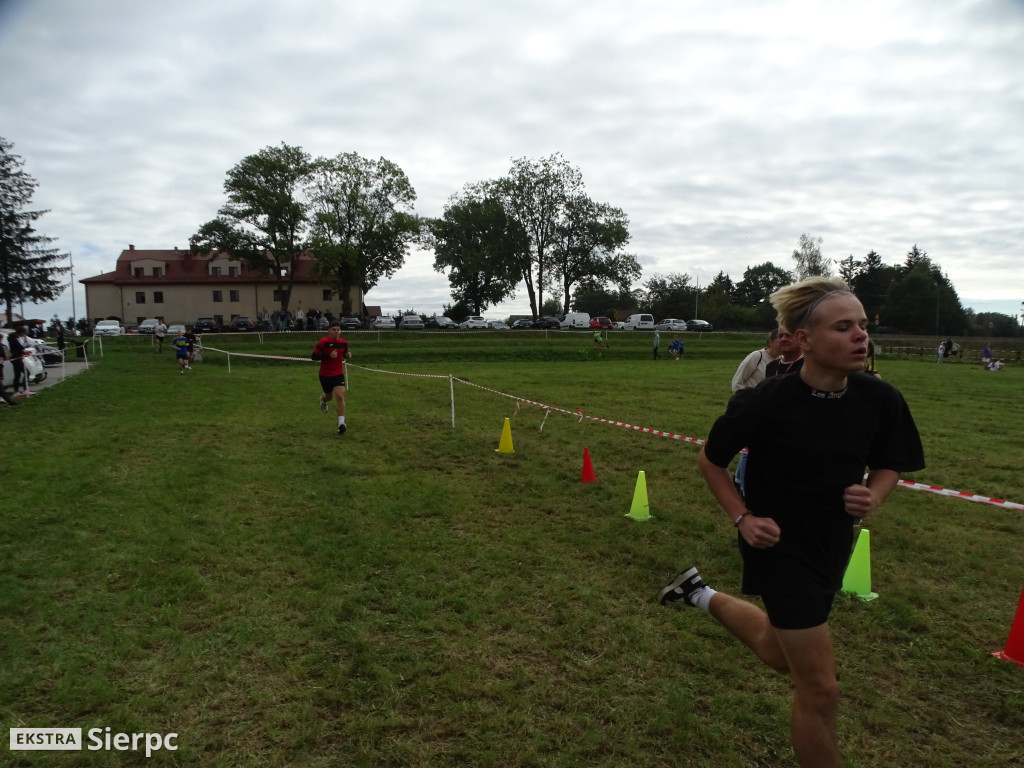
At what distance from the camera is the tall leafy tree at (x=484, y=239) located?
64250mm

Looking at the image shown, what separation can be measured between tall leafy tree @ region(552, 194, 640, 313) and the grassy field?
57.8 m

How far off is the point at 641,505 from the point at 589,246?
61.7m

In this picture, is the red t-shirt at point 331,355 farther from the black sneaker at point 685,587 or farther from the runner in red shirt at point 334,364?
the black sneaker at point 685,587

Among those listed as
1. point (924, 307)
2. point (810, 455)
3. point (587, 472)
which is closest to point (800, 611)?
point (810, 455)

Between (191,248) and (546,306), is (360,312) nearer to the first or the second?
(191,248)

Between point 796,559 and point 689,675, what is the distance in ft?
5.14

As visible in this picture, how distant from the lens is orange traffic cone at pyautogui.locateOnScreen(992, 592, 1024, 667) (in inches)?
147

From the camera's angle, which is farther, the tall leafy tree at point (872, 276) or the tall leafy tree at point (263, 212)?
the tall leafy tree at point (872, 276)


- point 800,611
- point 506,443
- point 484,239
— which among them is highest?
point 484,239

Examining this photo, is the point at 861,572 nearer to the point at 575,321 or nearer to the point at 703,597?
the point at 703,597

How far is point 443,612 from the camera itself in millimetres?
4273

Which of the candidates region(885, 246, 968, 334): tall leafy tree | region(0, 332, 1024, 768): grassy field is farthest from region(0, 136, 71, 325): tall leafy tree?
region(885, 246, 968, 334): tall leafy tree

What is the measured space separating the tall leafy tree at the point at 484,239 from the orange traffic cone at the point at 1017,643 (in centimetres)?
5904

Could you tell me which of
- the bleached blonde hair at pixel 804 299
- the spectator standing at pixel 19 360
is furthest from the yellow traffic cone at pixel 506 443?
the spectator standing at pixel 19 360
